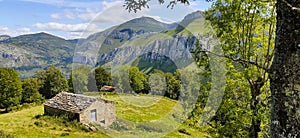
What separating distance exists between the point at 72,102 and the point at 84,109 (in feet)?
9.28

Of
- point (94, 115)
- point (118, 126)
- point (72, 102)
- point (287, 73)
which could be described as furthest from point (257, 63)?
point (72, 102)

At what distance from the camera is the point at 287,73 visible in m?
2.83

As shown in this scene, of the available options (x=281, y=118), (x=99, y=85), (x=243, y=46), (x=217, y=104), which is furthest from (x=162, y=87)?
(x=99, y=85)

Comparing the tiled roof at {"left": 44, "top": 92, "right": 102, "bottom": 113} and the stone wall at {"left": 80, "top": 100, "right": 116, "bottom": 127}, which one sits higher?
the tiled roof at {"left": 44, "top": 92, "right": 102, "bottom": 113}

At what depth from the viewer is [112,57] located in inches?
783

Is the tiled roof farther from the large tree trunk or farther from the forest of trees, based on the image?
the large tree trunk

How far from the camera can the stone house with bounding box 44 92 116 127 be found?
1170 inches

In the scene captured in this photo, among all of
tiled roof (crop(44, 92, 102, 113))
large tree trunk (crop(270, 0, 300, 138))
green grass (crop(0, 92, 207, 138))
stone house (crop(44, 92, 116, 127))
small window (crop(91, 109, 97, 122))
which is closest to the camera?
large tree trunk (crop(270, 0, 300, 138))

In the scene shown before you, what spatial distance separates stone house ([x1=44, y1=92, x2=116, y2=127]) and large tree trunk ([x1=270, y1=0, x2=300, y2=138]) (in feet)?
91.7

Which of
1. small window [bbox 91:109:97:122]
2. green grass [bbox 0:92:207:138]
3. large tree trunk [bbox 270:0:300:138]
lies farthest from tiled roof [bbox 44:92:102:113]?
large tree trunk [bbox 270:0:300:138]

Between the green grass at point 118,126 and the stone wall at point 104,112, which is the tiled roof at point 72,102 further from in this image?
the green grass at point 118,126

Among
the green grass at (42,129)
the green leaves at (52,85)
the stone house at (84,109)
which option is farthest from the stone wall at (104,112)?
the green leaves at (52,85)

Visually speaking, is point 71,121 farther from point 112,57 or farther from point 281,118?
point 281,118

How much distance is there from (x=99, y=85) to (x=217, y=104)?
45.8 meters
